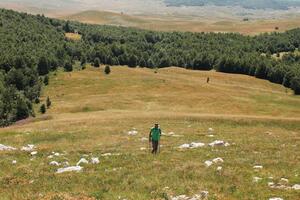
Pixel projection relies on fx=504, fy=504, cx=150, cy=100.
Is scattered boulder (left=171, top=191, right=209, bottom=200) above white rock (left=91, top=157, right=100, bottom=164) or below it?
above

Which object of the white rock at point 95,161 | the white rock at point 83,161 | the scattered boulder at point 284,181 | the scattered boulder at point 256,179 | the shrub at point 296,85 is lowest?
the shrub at point 296,85

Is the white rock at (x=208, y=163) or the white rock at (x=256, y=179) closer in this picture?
the white rock at (x=256, y=179)

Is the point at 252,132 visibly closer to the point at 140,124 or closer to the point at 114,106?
the point at 140,124

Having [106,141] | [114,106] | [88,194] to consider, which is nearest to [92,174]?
[88,194]

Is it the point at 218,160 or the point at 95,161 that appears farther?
the point at 95,161

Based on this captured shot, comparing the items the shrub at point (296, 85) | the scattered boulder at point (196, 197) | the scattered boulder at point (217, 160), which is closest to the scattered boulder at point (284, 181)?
the scattered boulder at point (196, 197)

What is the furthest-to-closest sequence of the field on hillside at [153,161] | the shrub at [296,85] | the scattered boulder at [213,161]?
the shrub at [296,85], the scattered boulder at [213,161], the field on hillside at [153,161]

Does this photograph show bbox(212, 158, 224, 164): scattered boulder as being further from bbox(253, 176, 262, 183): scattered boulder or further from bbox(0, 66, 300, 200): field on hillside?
bbox(253, 176, 262, 183): scattered boulder

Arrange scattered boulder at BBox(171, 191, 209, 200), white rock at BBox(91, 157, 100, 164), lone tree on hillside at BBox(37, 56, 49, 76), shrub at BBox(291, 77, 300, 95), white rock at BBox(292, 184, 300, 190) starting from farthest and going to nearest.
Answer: lone tree on hillside at BBox(37, 56, 49, 76) < shrub at BBox(291, 77, 300, 95) < white rock at BBox(91, 157, 100, 164) < white rock at BBox(292, 184, 300, 190) < scattered boulder at BBox(171, 191, 209, 200)

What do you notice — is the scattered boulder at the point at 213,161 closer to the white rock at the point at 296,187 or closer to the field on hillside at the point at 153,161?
the field on hillside at the point at 153,161

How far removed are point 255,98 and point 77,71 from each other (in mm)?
90750

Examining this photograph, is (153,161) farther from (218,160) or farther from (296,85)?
(296,85)

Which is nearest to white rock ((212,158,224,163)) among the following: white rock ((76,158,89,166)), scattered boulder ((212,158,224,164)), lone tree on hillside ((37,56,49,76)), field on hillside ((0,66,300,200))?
scattered boulder ((212,158,224,164))

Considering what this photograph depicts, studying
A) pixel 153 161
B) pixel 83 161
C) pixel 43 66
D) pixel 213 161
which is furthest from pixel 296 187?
pixel 43 66
